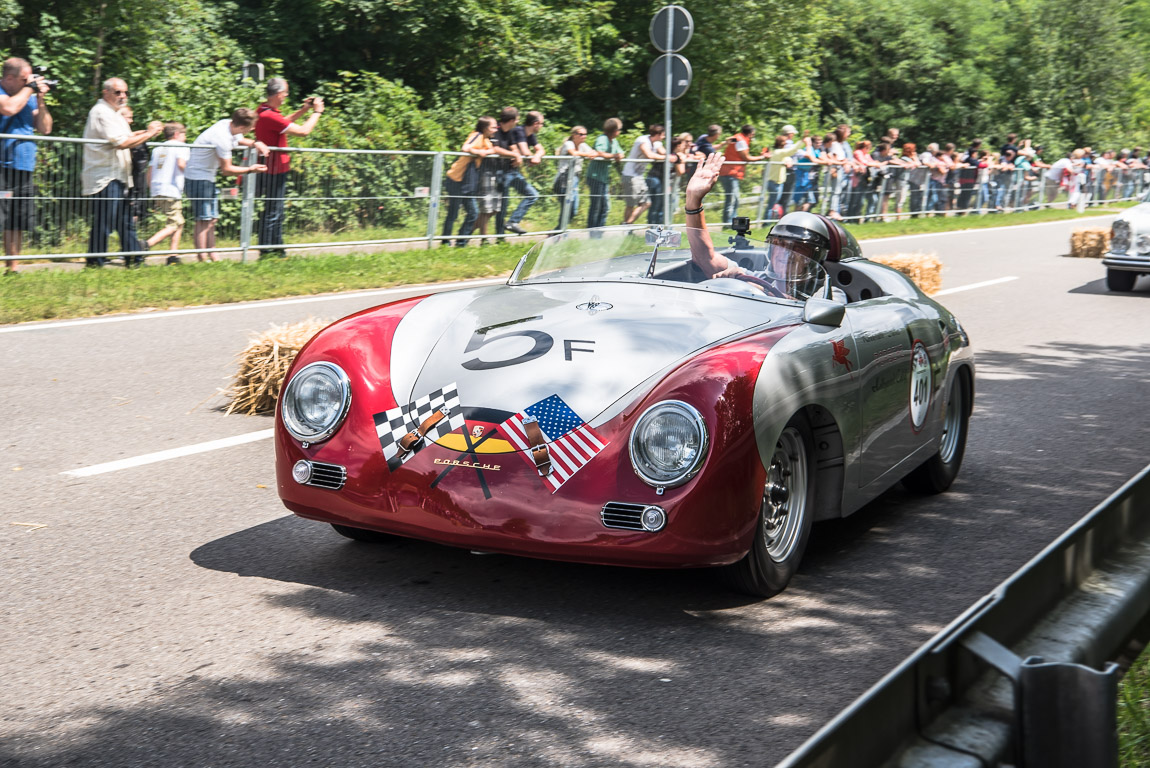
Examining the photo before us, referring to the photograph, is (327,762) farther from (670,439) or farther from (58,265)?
(58,265)

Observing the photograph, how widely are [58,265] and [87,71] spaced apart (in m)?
10.5

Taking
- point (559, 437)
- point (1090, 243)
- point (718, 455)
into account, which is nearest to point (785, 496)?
point (718, 455)

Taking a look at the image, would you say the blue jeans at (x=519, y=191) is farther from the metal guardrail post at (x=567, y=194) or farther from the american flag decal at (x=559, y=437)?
the american flag decal at (x=559, y=437)

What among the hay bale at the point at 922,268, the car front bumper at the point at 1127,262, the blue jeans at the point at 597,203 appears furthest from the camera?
the blue jeans at the point at 597,203

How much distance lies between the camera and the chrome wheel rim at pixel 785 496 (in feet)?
14.8

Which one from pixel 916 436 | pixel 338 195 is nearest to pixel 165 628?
pixel 916 436

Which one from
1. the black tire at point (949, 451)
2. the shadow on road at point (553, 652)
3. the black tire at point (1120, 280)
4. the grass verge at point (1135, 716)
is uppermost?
the black tire at point (1120, 280)

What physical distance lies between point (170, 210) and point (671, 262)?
353 inches

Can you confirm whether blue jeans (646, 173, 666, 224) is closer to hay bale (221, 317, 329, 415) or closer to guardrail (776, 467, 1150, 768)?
hay bale (221, 317, 329, 415)

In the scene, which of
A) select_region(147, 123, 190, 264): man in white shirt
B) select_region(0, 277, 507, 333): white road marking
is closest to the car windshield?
select_region(0, 277, 507, 333): white road marking

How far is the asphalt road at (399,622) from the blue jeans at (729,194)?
14.0m

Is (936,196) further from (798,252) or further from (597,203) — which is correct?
(798,252)

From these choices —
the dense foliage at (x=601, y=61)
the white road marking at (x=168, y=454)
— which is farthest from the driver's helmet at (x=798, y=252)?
the dense foliage at (x=601, y=61)

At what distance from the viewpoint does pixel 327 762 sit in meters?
3.15
